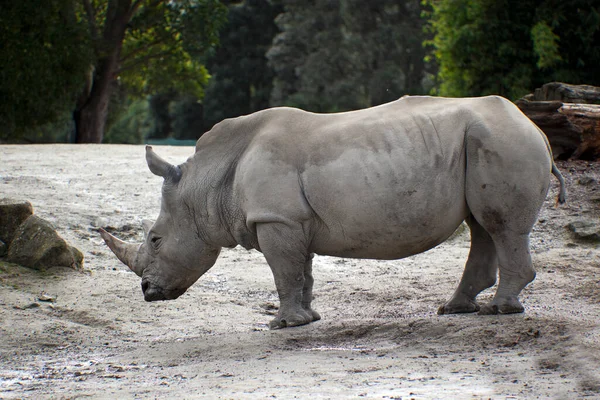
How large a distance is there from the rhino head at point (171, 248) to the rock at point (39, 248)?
151 centimetres

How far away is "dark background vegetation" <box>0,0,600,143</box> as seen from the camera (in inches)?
779

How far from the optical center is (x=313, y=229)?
582 cm

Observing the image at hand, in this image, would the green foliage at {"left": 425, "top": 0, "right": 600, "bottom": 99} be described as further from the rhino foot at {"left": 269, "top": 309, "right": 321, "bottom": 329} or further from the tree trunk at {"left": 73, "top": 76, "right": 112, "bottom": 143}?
the rhino foot at {"left": 269, "top": 309, "right": 321, "bottom": 329}

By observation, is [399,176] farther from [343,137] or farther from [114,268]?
[114,268]

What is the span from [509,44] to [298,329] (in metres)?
15.6

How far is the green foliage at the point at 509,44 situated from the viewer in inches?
767

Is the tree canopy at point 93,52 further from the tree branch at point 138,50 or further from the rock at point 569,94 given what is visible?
the rock at point 569,94

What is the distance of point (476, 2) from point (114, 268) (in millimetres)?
13728

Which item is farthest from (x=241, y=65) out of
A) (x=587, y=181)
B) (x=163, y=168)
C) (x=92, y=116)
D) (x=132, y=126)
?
(x=163, y=168)

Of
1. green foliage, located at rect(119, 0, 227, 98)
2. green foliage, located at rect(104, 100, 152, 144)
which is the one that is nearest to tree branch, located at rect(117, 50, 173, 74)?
green foliage, located at rect(119, 0, 227, 98)

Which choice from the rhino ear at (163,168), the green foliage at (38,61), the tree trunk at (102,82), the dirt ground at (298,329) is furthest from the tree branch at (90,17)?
the rhino ear at (163,168)

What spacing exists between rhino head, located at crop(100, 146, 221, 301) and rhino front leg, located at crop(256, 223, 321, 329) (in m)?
0.72

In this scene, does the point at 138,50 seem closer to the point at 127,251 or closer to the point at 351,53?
the point at 351,53

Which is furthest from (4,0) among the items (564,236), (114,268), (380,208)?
(380,208)
